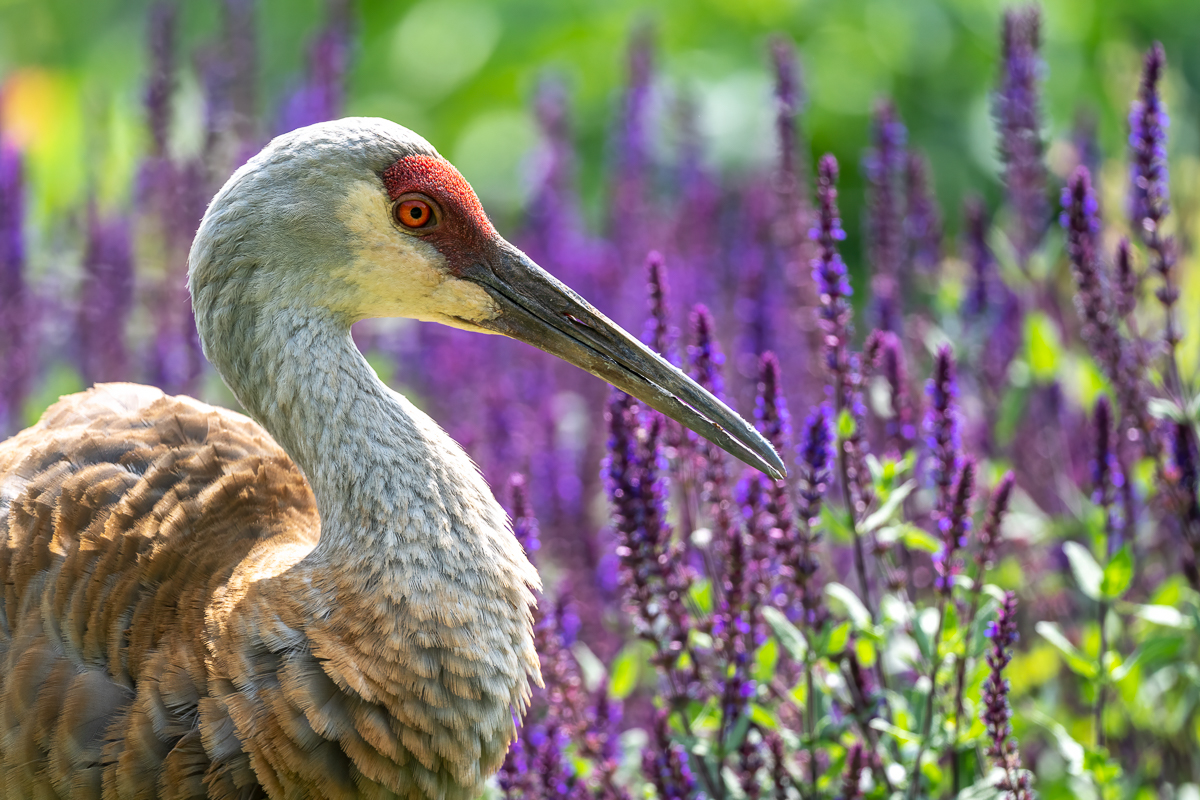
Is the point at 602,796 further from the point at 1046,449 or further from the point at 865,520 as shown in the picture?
the point at 1046,449

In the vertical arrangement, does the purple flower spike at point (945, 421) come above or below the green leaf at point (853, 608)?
above

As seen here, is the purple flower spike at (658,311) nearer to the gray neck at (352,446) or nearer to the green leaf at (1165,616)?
the gray neck at (352,446)

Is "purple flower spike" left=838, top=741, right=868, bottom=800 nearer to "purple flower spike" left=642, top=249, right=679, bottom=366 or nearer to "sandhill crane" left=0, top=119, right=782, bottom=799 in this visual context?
"sandhill crane" left=0, top=119, right=782, bottom=799

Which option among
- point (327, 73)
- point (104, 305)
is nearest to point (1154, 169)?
point (327, 73)

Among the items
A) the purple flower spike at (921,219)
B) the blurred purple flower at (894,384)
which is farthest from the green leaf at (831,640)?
the purple flower spike at (921,219)

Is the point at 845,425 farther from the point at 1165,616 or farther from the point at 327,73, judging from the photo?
the point at 327,73

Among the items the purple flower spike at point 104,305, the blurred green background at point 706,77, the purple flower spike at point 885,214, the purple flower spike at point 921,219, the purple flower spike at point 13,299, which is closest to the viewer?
the purple flower spike at point 885,214

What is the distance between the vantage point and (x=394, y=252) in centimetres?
198

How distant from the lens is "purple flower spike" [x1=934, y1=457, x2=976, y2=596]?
1.82m

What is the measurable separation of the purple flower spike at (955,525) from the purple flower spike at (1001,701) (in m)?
0.15

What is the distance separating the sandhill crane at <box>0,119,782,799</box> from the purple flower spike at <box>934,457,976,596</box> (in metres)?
0.29

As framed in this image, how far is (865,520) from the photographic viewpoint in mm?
2068

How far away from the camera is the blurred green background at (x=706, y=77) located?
581 cm

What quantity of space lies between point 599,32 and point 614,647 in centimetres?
404
